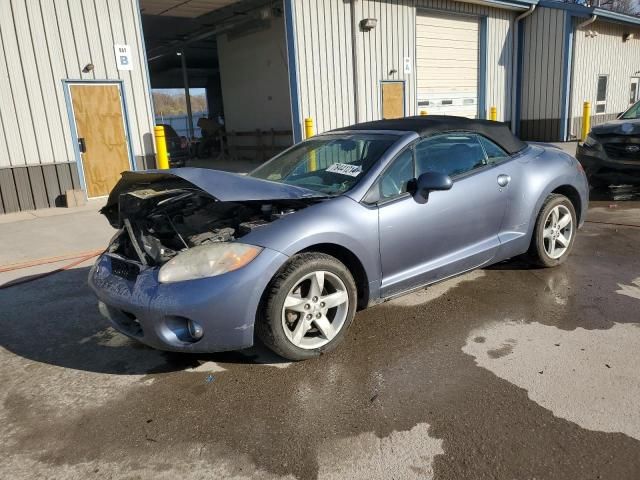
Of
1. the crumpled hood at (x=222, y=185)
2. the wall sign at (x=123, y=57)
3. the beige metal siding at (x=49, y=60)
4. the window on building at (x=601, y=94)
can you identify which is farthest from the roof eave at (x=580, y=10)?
the crumpled hood at (x=222, y=185)

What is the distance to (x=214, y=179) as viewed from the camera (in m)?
3.25

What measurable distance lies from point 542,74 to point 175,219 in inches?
686

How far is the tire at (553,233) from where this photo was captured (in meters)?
4.62

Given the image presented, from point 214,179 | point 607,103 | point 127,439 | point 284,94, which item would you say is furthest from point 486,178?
point 607,103

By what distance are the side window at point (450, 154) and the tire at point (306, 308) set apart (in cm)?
113

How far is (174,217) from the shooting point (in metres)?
3.68

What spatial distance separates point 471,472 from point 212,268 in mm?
1703

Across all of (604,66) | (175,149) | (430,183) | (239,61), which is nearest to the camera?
(430,183)

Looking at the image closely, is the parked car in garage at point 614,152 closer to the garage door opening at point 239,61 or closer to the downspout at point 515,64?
the garage door opening at point 239,61

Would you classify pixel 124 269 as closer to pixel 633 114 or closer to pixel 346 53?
pixel 633 114

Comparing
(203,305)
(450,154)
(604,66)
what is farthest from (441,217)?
(604,66)

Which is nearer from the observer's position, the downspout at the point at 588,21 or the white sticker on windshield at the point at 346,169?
the white sticker on windshield at the point at 346,169

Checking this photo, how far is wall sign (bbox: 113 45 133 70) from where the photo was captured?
32.0 ft

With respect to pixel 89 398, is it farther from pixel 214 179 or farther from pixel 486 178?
pixel 486 178
